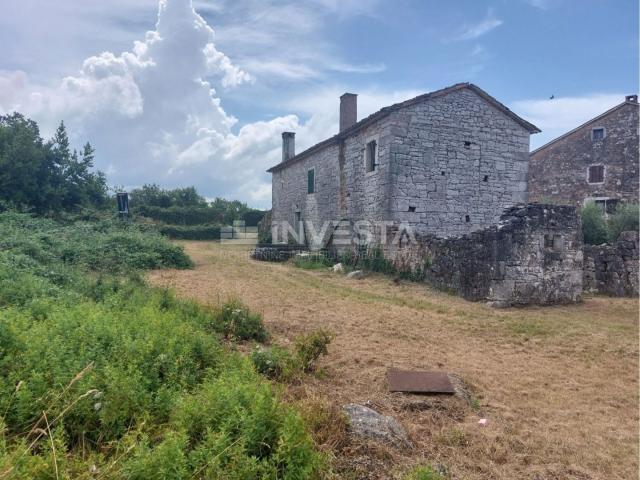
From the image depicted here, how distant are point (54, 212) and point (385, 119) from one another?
1291 centimetres

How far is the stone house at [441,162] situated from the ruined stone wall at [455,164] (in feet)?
0.10

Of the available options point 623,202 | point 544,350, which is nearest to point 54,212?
point 544,350

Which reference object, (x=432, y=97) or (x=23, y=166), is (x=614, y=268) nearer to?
(x=432, y=97)

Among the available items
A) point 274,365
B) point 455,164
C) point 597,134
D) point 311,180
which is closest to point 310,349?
point 274,365

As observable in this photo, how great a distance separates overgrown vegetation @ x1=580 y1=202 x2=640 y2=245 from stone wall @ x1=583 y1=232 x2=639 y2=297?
16.6 feet

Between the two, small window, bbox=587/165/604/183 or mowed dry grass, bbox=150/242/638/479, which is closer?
mowed dry grass, bbox=150/242/638/479

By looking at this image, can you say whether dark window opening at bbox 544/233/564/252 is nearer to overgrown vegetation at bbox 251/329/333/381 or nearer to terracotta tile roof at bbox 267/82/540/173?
terracotta tile roof at bbox 267/82/540/173

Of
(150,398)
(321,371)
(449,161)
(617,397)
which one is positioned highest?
(449,161)

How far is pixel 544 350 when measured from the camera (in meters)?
5.86

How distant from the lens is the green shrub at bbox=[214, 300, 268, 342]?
17.1 feet

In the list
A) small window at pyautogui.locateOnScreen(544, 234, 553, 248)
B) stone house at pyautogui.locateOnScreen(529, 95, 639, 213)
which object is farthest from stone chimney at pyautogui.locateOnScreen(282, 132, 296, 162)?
small window at pyautogui.locateOnScreen(544, 234, 553, 248)

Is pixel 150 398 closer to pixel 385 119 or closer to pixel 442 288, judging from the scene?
pixel 442 288

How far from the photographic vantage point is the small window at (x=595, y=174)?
786 inches

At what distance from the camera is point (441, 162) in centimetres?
1347
